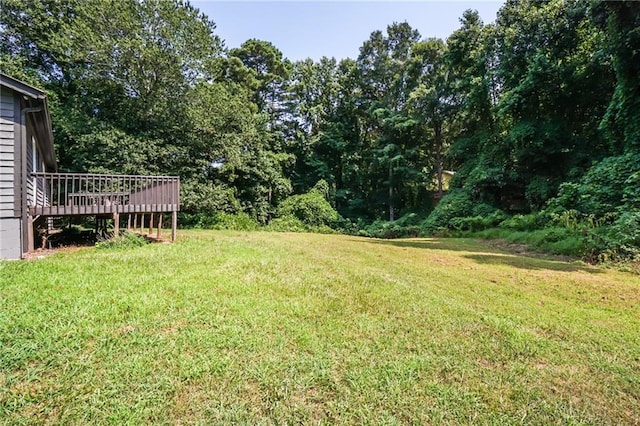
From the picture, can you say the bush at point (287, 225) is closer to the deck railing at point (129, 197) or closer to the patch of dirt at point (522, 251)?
the deck railing at point (129, 197)

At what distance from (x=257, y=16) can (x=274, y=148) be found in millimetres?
12651

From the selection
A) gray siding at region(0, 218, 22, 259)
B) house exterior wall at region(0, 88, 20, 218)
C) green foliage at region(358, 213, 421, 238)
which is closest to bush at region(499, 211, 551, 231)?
green foliage at region(358, 213, 421, 238)

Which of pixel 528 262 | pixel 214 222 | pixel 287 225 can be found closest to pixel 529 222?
pixel 528 262

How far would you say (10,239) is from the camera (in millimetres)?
5641

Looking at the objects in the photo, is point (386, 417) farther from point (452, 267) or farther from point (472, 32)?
point (472, 32)

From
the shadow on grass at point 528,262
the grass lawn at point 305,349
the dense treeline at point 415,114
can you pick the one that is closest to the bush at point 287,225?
the dense treeline at point 415,114

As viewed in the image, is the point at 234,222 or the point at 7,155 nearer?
the point at 7,155

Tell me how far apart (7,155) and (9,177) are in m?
0.42

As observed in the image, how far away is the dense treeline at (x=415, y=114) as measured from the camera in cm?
912

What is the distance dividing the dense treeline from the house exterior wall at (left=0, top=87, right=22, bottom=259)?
7966mm

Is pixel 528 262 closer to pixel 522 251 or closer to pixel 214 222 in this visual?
pixel 522 251

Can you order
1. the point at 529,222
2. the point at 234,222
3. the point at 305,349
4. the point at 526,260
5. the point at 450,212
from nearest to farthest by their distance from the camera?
the point at 305,349
the point at 526,260
the point at 529,222
the point at 450,212
the point at 234,222

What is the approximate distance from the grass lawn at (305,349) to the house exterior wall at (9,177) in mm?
1049

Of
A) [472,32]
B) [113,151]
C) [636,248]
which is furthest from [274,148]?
[636,248]
